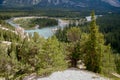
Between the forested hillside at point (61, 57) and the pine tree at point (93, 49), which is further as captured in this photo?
the forested hillside at point (61, 57)

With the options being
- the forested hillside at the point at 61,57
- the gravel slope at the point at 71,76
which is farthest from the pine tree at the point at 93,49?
the gravel slope at the point at 71,76

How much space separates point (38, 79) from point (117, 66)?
Answer: 6479cm

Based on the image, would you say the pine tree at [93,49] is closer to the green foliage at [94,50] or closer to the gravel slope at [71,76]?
the green foliage at [94,50]

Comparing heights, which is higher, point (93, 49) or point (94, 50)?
point (93, 49)

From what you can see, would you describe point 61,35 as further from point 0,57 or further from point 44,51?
point 44,51

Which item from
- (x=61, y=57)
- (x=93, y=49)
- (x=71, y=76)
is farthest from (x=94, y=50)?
(x=71, y=76)

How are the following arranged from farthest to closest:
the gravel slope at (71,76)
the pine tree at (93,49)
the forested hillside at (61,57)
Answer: the forested hillside at (61,57) → the pine tree at (93,49) → the gravel slope at (71,76)

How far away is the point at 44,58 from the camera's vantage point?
60656mm

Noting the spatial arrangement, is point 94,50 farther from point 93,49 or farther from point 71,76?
point 71,76

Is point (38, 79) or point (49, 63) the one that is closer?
point (38, 79)

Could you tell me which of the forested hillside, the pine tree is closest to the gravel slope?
the forested hillside

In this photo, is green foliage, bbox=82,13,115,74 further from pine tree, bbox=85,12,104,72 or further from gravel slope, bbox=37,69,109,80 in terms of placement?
gravel slope, bbox=37,69,109,80

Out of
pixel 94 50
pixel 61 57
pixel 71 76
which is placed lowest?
pixel 61 57

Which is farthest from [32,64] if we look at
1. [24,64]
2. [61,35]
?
[61,35]
